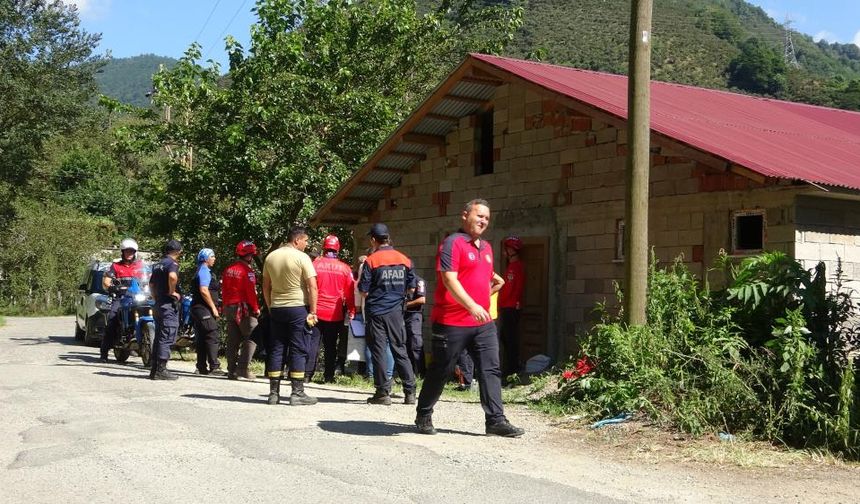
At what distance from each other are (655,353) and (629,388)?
1.34ft

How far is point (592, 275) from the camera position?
13445 mm

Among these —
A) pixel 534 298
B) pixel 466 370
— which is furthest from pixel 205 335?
pixel 534 298

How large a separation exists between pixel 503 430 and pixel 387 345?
2565 millimetres

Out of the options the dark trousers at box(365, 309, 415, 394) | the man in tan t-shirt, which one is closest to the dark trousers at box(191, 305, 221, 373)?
the man in tan t-shirt

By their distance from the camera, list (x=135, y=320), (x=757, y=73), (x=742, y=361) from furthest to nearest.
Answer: (x=757, y=73)
(x=135, y=320)
(x=742, y=361)

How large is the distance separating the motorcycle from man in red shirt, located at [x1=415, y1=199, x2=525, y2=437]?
7504mm

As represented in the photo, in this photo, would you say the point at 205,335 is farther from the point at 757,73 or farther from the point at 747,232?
the point at 757,73

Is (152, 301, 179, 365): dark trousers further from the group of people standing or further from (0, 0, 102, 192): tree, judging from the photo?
(0, 0, 102, 192): tree

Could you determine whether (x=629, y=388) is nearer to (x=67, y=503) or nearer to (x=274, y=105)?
(x=67, y=503)

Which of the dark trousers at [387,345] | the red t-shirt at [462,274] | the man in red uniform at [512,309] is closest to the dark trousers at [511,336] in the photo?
the man in red uniform at [512,309]

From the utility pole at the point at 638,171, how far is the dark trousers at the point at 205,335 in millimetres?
6302

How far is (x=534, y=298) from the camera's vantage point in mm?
14656

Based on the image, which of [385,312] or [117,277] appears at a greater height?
[117,277]

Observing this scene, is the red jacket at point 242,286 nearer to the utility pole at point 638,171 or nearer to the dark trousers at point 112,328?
the dark trousers at point 112,328
